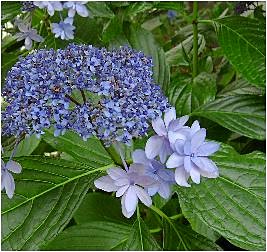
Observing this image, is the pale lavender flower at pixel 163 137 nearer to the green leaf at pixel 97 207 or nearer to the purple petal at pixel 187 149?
the purple petal at pixel 187 149

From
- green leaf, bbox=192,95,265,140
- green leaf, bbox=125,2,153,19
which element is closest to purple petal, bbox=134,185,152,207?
green leaf, bbox=192,95,265,140

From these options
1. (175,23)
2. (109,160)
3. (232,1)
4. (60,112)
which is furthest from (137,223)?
(175,23)

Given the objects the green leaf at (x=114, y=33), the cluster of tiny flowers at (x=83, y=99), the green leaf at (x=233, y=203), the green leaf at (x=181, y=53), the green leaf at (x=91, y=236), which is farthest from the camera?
the green leaf at (x=181, y=53)

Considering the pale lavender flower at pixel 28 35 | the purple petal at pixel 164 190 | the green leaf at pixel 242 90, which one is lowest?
the green leaf at pixel 242 90

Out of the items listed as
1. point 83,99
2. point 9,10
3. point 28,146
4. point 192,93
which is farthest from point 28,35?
point 83,99

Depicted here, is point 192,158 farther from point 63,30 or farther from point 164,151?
point 63,30

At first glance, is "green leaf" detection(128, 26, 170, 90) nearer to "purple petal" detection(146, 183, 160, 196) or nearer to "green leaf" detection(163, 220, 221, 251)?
"green leaf" detection(163, 220, 221, 251)

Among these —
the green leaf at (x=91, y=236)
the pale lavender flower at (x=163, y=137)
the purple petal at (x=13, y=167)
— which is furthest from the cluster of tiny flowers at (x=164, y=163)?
the green leaf at (x=91, y=236)

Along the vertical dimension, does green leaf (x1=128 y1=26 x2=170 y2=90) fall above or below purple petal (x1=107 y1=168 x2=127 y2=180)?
below
